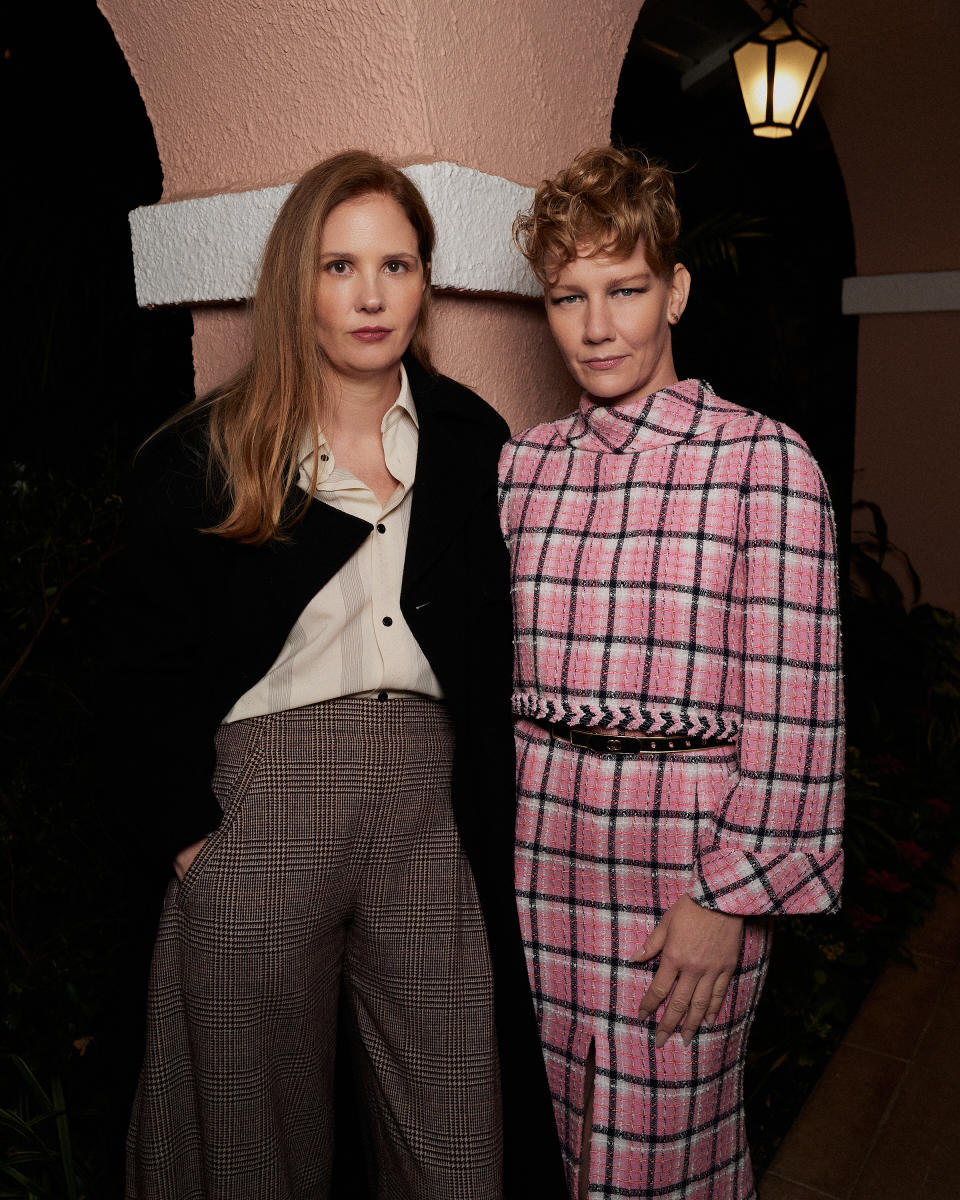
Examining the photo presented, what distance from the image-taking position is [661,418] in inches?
64.5

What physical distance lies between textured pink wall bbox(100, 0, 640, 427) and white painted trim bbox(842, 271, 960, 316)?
142 inches

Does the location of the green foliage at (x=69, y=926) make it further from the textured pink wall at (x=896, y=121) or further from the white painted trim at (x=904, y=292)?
the textured pink wall at (x=896, y=121)

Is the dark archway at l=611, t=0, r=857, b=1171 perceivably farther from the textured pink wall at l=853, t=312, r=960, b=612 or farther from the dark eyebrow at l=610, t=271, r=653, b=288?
the dark eyebrow at l=610, t=271, r=653, b=288

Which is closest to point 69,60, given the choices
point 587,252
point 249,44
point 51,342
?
point 51,342

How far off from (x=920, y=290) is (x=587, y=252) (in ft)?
14.2

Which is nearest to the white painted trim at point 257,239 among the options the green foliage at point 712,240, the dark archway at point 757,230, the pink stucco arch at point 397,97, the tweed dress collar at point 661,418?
the pink stucco arch at point 397,97

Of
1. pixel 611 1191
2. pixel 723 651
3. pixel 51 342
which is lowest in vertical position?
pixel 611 1191

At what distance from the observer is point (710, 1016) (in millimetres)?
1605

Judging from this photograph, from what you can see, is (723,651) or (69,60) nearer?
(723,651)

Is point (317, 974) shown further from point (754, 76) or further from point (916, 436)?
point (916, 436)

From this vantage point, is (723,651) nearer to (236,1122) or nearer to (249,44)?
(236,1122)

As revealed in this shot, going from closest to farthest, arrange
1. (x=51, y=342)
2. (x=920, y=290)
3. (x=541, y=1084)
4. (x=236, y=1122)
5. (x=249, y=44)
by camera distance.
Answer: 1. (x=236, y=1122)
2. (x=541, y=1084)
3. (x=249, y=44)
4. (x=51, y=342)
5. (x=920, y=290)

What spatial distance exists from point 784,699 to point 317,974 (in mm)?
827

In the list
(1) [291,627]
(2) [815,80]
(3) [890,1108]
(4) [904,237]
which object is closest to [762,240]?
(4) [904,237]
